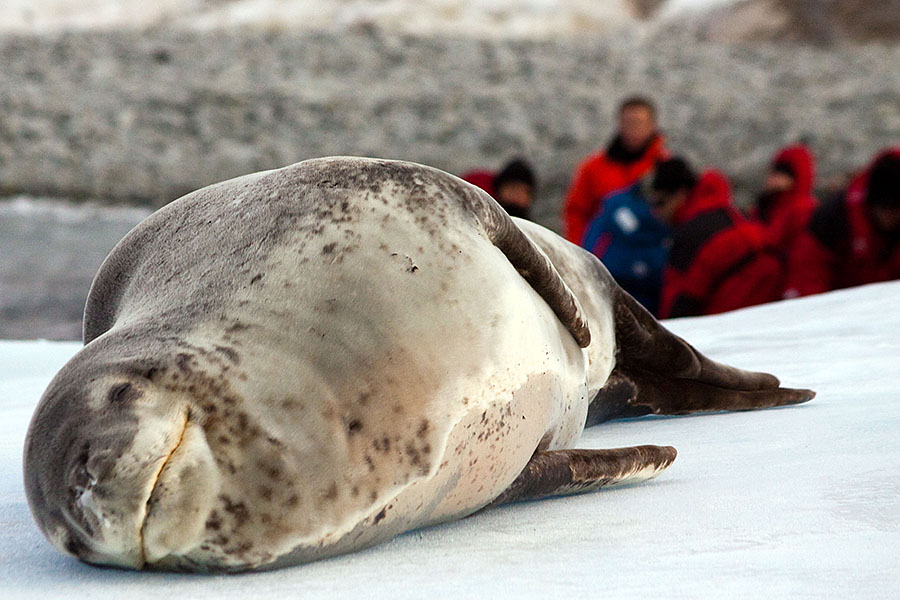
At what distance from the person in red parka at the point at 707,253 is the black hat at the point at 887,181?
67cm

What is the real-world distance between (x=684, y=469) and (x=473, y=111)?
509 inches

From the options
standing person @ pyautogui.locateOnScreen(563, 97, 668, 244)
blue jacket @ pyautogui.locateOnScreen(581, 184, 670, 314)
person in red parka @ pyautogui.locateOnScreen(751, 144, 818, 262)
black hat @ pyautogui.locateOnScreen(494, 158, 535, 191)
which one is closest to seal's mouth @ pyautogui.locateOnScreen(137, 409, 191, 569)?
blue jacket @ pyautogui.locateOnScreen(581, 184, 670, 314)

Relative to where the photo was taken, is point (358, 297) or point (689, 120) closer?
point (358, 297)

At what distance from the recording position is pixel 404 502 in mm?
1676

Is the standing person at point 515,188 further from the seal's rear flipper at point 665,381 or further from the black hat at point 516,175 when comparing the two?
the seal's rear flipper at point 665,381

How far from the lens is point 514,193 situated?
6.38 m

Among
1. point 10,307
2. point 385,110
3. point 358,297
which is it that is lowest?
point 10,307

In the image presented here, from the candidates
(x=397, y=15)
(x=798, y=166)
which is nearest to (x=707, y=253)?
(x=798, y=166)

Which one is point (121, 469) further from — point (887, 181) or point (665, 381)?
point (887, 181)

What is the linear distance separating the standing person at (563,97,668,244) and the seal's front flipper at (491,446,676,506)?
15.4 feet

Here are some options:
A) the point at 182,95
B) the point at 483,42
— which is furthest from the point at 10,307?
the point at 483,42

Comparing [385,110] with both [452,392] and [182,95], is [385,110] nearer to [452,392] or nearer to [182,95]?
[182,95]

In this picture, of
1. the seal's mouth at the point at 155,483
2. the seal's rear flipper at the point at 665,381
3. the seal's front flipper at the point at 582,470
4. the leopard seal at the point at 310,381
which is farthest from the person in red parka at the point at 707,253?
the seal's mouth at the point at 155,483

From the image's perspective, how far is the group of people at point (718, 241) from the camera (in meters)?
5.55
